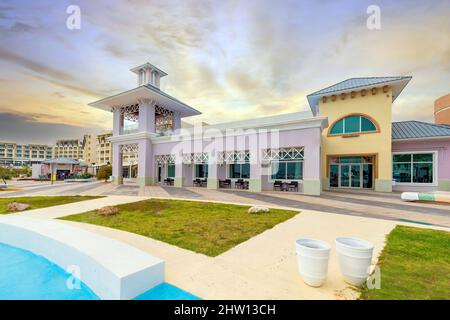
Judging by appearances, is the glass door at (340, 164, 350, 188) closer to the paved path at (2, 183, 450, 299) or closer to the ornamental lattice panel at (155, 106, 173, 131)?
the paved path at (2, 183, 450, 299)

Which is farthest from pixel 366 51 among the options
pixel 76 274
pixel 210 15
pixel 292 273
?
pixel 76 274

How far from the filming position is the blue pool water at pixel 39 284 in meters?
3.15

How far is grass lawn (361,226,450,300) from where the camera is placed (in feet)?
9.85

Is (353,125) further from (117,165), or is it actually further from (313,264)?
(117,165)

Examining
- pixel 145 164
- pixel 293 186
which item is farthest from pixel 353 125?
pixel 145 164

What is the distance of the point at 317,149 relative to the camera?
13.9 meters

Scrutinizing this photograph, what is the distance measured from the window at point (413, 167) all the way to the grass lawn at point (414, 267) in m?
14.3

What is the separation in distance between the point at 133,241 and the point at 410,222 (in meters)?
9.23

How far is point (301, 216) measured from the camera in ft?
26.2

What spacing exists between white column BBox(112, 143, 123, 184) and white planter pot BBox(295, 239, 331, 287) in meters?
23.8

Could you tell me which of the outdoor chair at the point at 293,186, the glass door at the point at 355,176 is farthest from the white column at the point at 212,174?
the glass door at the point at 355,176

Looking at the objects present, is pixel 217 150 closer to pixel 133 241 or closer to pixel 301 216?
pixel 301 216

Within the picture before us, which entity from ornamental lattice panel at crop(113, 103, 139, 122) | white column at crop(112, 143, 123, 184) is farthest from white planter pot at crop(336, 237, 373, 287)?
ornamental lattice panel at crop(113, 103, 139, 122)

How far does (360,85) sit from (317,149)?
8.30m
